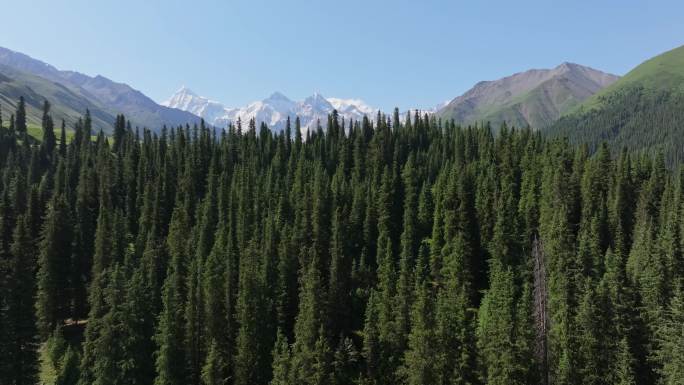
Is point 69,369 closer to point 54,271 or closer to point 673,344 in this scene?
point 54,271

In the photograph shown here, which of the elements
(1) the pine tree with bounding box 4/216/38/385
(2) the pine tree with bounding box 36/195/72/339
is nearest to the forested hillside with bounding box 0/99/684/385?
(1) the pine tree with bounding box 4/216/38/385

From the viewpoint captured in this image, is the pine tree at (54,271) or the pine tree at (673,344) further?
the pine tree at (54,271)

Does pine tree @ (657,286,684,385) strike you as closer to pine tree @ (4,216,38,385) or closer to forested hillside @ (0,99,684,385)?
forested hillside @ (0,99,684,385)

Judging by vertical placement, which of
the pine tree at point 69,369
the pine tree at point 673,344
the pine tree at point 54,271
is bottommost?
the pine tree at point 69,369

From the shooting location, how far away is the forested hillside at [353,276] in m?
52.3

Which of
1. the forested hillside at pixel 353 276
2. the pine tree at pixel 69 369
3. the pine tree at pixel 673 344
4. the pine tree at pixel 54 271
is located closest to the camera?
the pine tree at pixel 673 344

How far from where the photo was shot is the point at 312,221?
9081 centimetres

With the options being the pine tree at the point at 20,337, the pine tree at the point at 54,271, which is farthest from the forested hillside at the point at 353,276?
the pine tree at the point at 54,271

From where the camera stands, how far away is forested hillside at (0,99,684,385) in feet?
172

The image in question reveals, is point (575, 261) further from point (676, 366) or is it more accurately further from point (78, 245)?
point (78, 245)

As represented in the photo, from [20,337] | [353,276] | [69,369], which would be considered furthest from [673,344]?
[69,369]

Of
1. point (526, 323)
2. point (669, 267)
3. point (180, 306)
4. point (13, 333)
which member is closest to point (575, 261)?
point (669, 267)

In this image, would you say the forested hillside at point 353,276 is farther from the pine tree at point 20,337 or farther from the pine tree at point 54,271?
the pine tree at point 54,271

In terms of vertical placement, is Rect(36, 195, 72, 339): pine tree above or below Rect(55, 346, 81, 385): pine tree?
above
